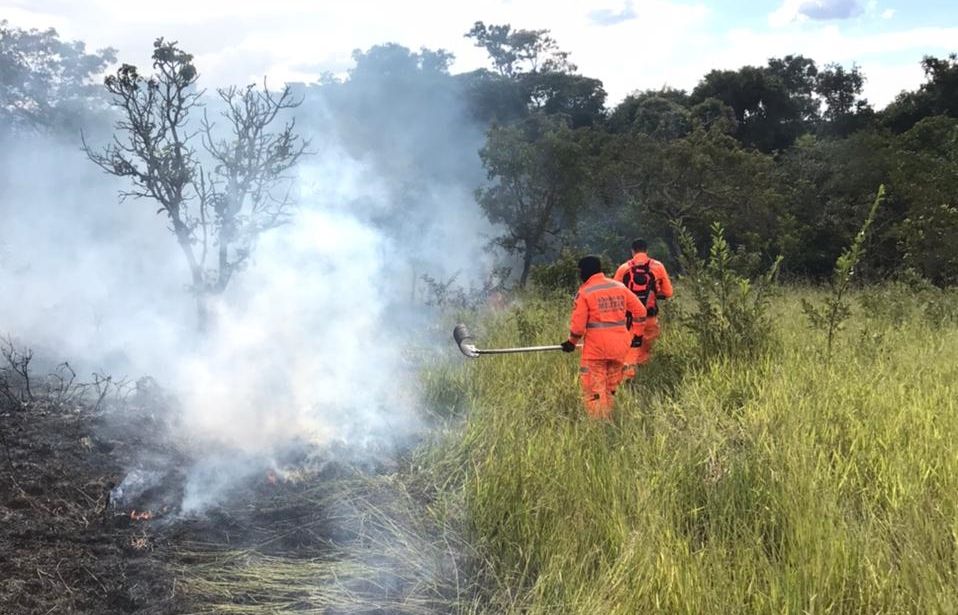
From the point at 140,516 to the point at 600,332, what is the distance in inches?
145

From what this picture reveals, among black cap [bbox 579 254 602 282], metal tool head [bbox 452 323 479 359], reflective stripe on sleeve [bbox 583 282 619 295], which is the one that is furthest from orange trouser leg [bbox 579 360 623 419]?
metal tool head [bbox 452 323 479 359]

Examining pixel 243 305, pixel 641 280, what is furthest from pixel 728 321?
pixel 243 305

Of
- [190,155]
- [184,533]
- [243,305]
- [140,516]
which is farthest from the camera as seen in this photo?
[243,305]

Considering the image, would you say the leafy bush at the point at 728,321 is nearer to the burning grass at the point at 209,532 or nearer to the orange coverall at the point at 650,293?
the orange coverall at the point at 650,293

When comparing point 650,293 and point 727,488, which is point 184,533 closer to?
point 727,488

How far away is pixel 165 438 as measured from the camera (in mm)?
5543

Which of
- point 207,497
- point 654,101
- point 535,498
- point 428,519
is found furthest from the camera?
point 654,101

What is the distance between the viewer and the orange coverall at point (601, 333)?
5531 mm

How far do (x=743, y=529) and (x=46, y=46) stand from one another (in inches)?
953

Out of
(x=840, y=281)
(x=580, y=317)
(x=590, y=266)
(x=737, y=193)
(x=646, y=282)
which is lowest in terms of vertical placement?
(x=580, y=317)

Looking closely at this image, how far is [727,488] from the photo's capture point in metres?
3.44

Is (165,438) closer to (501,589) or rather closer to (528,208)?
(501,589)

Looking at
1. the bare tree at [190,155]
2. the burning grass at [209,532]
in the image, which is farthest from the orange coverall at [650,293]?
the bare tree at [190,155]

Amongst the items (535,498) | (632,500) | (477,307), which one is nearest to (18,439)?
(535,498)
